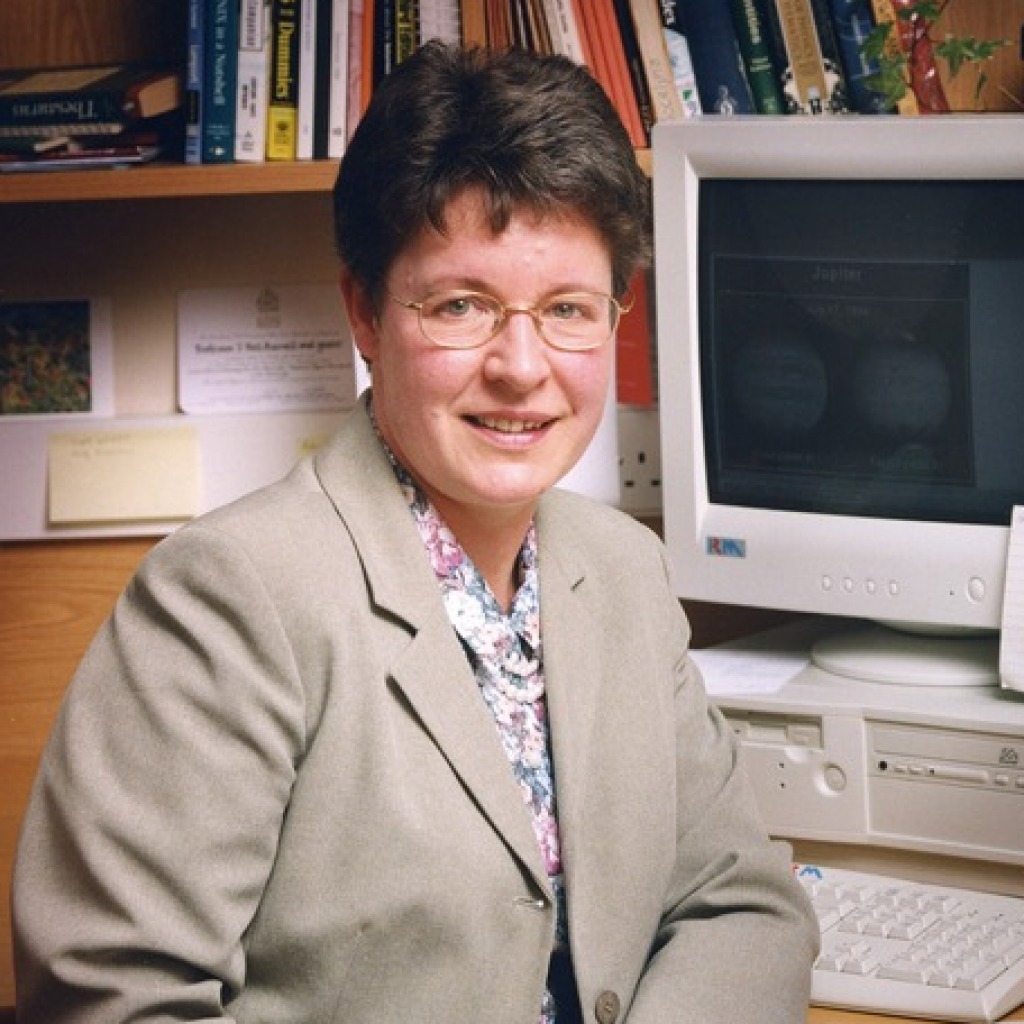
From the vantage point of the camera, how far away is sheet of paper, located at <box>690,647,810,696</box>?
1781 millimetres

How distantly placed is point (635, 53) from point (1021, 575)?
0.68 metres

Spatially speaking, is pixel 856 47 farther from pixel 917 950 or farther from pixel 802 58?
pixel 917 950

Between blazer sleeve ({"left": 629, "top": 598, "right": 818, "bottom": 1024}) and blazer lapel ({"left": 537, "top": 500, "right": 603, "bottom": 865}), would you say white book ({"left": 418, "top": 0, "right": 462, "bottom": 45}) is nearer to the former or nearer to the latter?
blazer lapel ({"left": 537, "top": 500, "right": 603, "bottom": 865})

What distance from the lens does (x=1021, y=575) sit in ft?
5.58

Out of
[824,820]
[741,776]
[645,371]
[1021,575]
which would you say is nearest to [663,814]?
[741,776]

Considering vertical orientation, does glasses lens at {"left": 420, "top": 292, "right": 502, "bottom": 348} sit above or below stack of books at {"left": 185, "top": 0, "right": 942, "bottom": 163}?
below

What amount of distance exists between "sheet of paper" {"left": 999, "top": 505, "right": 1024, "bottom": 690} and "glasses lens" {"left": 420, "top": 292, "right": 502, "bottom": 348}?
2.05 ft

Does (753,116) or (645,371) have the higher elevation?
(753,116)

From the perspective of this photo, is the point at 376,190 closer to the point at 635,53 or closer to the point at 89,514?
the point at 635,53

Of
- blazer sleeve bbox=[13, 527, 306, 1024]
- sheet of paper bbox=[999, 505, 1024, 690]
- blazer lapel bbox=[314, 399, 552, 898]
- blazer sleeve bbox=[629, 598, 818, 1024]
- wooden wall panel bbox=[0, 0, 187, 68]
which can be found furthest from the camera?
wooden wall panel bbox=[0, 0, 187, 68]

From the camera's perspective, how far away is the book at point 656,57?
Answer: 1938mm

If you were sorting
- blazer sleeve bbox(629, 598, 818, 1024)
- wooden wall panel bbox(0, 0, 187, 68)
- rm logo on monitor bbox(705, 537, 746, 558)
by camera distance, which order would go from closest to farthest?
blazer sleeve bbox(629, 598, 818, 1024) → rm logo on monitor bbox(705, 537, 746, 558) → wooden wall panel bbox(0, 0, 187, 68)

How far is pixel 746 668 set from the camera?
6.10 ft

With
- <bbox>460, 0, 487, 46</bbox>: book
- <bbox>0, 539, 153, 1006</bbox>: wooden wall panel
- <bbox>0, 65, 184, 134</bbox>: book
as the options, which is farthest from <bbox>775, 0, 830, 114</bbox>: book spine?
<bbox>0, 539, 153, 1006</bbox>: wooden wall panel
